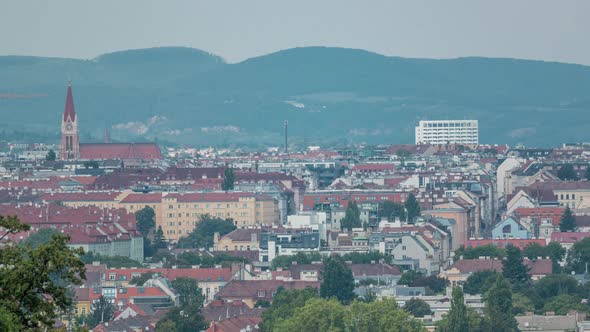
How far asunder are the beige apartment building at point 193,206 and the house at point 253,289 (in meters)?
37.1

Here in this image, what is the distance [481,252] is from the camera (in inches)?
2992

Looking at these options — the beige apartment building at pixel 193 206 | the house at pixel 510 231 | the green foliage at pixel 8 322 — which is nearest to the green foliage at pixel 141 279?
the house at pixel 510 231

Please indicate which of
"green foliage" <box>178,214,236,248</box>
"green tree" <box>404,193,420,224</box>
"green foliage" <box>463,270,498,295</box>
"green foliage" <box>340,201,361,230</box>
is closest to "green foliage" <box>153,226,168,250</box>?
"green foliage" <box>178,214,236,248</box>

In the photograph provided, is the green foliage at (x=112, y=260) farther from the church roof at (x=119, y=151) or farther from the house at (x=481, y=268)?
the church roof at (x=119, y=151)

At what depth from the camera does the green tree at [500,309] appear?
161ft

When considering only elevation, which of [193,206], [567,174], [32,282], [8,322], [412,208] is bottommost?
[193,206]

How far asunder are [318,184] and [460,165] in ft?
42.7

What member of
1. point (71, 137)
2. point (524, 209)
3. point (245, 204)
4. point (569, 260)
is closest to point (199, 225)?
point (245, 204)

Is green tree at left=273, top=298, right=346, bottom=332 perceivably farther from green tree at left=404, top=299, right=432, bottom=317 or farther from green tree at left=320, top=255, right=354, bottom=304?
green tree at left=320, top=255, right=354, bottom=304

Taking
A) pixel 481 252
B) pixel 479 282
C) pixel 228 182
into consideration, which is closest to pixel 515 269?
pixel 479 282

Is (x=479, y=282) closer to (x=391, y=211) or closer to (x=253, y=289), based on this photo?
(x=253, y=289)

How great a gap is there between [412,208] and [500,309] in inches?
1784

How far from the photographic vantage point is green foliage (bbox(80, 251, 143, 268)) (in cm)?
7457

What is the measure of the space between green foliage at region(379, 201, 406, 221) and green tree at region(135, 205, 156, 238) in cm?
957
